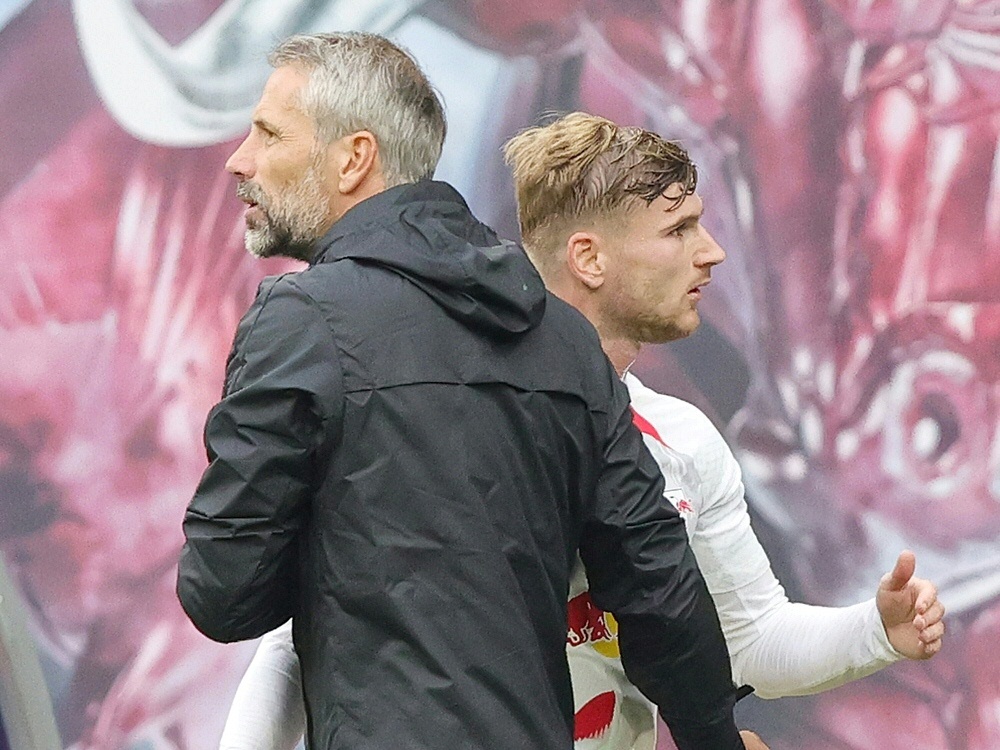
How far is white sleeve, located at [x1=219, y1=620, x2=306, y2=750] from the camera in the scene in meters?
1.78

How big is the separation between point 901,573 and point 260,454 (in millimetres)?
787

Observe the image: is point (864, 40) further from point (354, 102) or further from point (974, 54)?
point (354, 102)

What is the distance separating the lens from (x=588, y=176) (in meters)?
2.19

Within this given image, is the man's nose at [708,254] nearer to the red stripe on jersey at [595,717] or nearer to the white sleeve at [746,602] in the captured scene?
the white sleeve at [746,602]

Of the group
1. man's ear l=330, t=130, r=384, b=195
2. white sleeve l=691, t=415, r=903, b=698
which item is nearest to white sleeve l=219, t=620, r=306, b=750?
man's ear l=330, t=130, r=384, b=195

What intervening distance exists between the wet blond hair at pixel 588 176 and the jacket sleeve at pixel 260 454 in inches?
26.3

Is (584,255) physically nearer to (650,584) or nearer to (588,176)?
(588,176)

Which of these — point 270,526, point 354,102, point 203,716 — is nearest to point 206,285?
point 203,716

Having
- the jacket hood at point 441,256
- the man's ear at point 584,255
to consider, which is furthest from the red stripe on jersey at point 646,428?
the jacket hood at point 441,256

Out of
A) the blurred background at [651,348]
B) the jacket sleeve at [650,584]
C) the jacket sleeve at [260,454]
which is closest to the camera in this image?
the jacket sleeve at [260,454]

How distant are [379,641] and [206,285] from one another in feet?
6.52

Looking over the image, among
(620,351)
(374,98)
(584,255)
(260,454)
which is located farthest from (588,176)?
(260,454)

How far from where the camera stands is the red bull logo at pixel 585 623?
6.58ft

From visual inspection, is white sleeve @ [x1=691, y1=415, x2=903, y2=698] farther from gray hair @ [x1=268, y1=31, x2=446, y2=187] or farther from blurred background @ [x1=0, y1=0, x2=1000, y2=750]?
blurred background @ [x1=0, y1=0, x2=1000, y2=750]
